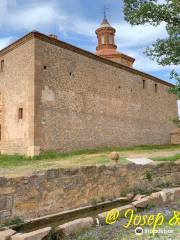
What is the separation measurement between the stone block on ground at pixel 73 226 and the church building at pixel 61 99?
31.5ft

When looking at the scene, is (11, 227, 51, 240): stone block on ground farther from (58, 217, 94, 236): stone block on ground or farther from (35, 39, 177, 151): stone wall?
(35, 39, 177, 151): stone wall

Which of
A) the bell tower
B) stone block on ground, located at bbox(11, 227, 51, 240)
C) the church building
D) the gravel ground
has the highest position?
the bell tower

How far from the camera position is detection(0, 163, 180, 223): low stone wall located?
5848 mm

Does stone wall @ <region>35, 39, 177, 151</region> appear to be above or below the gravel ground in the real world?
above

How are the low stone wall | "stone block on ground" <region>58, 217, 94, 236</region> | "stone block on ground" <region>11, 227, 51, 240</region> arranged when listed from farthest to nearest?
the low stone wall
"stone block on ground" <region>58, 217, 94, 236</region>
"stone block on ground" <region>11, 227, 51, 240</region>

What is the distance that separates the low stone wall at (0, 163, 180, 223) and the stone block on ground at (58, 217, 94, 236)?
143 centimetres

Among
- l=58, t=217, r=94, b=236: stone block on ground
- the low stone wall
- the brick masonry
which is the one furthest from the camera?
the brick masonry

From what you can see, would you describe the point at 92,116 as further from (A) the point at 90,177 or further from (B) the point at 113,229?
(B) the point at 113,229

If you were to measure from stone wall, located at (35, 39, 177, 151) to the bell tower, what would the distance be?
16.4 feet

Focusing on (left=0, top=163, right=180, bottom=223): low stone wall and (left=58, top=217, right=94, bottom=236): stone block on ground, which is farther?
(left=0, top=163, right=180, bottom=223): low stone wall

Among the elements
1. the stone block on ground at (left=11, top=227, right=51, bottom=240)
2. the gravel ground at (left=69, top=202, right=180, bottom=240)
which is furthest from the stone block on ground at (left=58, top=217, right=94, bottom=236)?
the stone block on ground at (left=11, top=227, right=51, bottom=240)

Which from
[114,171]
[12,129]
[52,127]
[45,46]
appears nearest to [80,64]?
[45,46]

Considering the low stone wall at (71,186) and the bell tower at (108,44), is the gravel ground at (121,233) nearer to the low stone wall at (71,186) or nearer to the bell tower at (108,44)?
the low stone wall at (71,186)

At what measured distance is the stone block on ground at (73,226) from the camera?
15.9 feet
